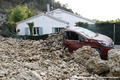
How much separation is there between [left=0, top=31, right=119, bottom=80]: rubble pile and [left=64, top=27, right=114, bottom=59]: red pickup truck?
17.8 inches

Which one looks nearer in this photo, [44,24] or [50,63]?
[50,63]

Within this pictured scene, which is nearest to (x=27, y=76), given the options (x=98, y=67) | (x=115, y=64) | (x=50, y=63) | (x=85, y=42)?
(x=50, y=63)

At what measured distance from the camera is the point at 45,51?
23.7ft

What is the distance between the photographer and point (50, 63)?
5.52 m

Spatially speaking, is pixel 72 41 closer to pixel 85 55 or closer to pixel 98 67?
pixel 85 55

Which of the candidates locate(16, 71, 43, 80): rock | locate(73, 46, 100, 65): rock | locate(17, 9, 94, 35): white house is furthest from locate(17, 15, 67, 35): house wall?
locate(16, 71, 43, 80): rock

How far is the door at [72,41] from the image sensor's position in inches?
276

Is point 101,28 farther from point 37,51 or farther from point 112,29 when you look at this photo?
point 37,51

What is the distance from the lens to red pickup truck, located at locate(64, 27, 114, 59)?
6668mm

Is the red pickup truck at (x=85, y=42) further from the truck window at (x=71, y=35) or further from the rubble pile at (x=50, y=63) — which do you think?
the rubble pile at (x=50, y=63)

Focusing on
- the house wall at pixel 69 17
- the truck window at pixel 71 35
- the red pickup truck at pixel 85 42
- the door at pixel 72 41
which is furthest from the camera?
the house wall at pixel 69 17

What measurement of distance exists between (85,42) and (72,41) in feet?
2.32

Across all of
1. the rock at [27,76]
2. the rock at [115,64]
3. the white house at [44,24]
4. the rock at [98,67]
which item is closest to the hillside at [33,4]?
the white house at [44,24]

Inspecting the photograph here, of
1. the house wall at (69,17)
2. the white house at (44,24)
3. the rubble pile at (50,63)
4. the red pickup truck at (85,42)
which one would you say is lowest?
the rubble pile at (50,63)
